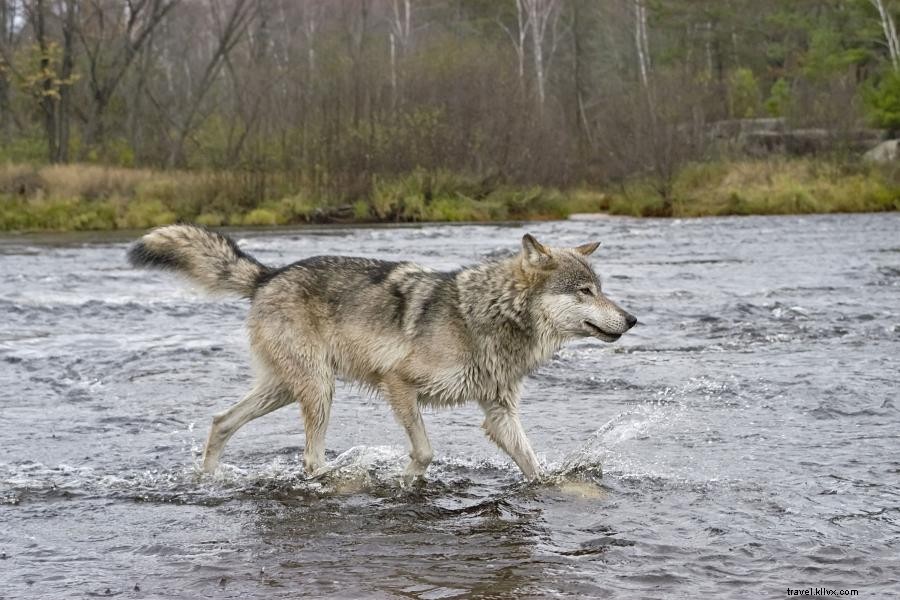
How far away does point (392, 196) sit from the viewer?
3716cm

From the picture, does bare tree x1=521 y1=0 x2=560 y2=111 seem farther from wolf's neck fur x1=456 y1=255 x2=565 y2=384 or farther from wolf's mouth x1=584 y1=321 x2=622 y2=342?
wolf's mouth x1=584 y1=321 x2=622 y2=342

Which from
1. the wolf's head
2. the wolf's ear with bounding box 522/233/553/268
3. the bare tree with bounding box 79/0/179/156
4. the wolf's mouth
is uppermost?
the bare tree with bounding box 79/0/179/156

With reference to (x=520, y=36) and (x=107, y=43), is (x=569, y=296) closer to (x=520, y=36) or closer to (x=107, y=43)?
(x=107, y=43)

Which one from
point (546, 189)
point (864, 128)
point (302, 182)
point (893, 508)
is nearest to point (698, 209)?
Answer: point (546, 189)

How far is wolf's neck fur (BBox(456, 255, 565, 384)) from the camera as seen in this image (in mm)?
7465

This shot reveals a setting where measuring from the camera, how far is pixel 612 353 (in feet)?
42.3

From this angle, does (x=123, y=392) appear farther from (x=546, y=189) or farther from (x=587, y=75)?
(x=587, y=75)

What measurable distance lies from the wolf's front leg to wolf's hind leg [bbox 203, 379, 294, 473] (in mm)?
1487

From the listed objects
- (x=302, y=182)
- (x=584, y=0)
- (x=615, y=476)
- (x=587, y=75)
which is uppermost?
(x=584, y=0)

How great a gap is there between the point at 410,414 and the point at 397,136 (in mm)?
31510

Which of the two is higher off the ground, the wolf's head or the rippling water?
the wolf's head

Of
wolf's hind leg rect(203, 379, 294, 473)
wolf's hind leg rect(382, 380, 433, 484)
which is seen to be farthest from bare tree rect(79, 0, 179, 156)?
wolf's hind leg rect(382, 380, 433, 484)

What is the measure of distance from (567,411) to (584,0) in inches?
2267

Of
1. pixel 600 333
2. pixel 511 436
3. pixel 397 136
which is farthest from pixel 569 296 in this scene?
pixel 397 136
